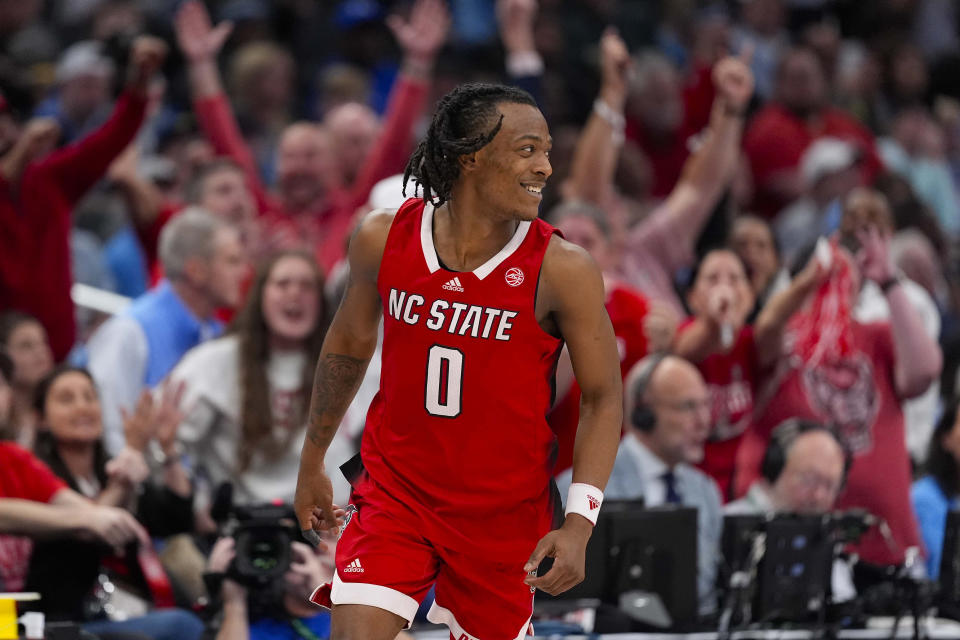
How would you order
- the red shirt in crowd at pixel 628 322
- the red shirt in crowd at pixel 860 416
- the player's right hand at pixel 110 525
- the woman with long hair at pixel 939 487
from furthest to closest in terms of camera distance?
the woman with long hair at pixel 939 487
the red shirt in crowd at pixel 628 322
the red shirt in crowd at pixel 860 416
the player's right hand at pixel 110 525

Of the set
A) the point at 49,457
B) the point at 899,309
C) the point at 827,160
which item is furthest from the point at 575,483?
the point at 827,160

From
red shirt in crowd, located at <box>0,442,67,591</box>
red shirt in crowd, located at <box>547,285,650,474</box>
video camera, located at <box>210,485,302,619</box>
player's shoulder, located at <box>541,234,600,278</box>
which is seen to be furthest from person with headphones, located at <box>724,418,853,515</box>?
red shirt in crowd, located at <box>0,442,67,591</box>

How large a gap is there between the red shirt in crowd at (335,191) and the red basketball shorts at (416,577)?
3418 millimetres

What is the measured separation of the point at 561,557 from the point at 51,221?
3981 mm

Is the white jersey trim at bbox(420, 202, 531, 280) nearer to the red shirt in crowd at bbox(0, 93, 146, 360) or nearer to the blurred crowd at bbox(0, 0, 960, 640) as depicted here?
the blurred crowd at bbox(0, 0, 960, 640)

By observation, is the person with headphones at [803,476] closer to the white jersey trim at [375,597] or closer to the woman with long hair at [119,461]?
the woman with long hair at [119,461]

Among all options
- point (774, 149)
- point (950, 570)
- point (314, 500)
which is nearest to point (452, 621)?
point (314, 500)

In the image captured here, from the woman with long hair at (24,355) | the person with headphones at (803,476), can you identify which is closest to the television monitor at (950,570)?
the person with headphones at (803,476)

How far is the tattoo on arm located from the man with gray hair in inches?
104

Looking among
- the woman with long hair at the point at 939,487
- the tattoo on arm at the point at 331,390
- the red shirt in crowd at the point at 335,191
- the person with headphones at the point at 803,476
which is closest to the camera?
the tattoo on arm at the point at 331,390

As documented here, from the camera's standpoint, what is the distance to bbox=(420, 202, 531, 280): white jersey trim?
384 cm

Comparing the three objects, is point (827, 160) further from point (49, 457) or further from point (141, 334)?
point (49, 457)

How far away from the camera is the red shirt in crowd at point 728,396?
6.67 metres

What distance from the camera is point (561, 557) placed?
3631mm
